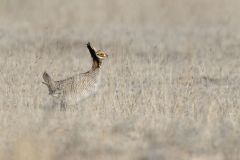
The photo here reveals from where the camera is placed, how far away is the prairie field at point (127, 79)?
Result: 924 cm

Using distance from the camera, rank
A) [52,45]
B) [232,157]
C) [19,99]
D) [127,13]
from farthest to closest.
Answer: [127,13] → [52,45] → [19,99] → [232,157]

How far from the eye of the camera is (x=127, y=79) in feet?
47.1

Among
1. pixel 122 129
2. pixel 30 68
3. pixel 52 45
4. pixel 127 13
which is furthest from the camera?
pixel 127 13

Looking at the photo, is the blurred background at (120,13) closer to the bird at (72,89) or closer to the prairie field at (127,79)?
the prairie field at (127,79)

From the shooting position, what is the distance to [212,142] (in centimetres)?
938

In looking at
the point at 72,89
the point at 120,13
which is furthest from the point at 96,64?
the point at 120,13

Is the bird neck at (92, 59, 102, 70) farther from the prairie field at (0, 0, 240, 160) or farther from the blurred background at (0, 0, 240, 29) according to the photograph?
the blurred background at (0, 0, 240, 29)

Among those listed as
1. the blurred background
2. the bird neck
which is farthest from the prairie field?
the bird neck

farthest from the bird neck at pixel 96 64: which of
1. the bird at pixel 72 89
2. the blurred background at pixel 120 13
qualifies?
the blurred background at pixel 120 13

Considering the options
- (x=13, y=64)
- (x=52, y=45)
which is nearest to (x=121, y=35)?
(x=52, y=45)

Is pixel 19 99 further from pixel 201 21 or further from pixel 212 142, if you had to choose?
pixel 201 21

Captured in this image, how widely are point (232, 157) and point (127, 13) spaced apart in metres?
17.2

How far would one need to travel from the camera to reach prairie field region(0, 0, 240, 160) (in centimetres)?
924

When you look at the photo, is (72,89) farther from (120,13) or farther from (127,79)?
(120,13)
